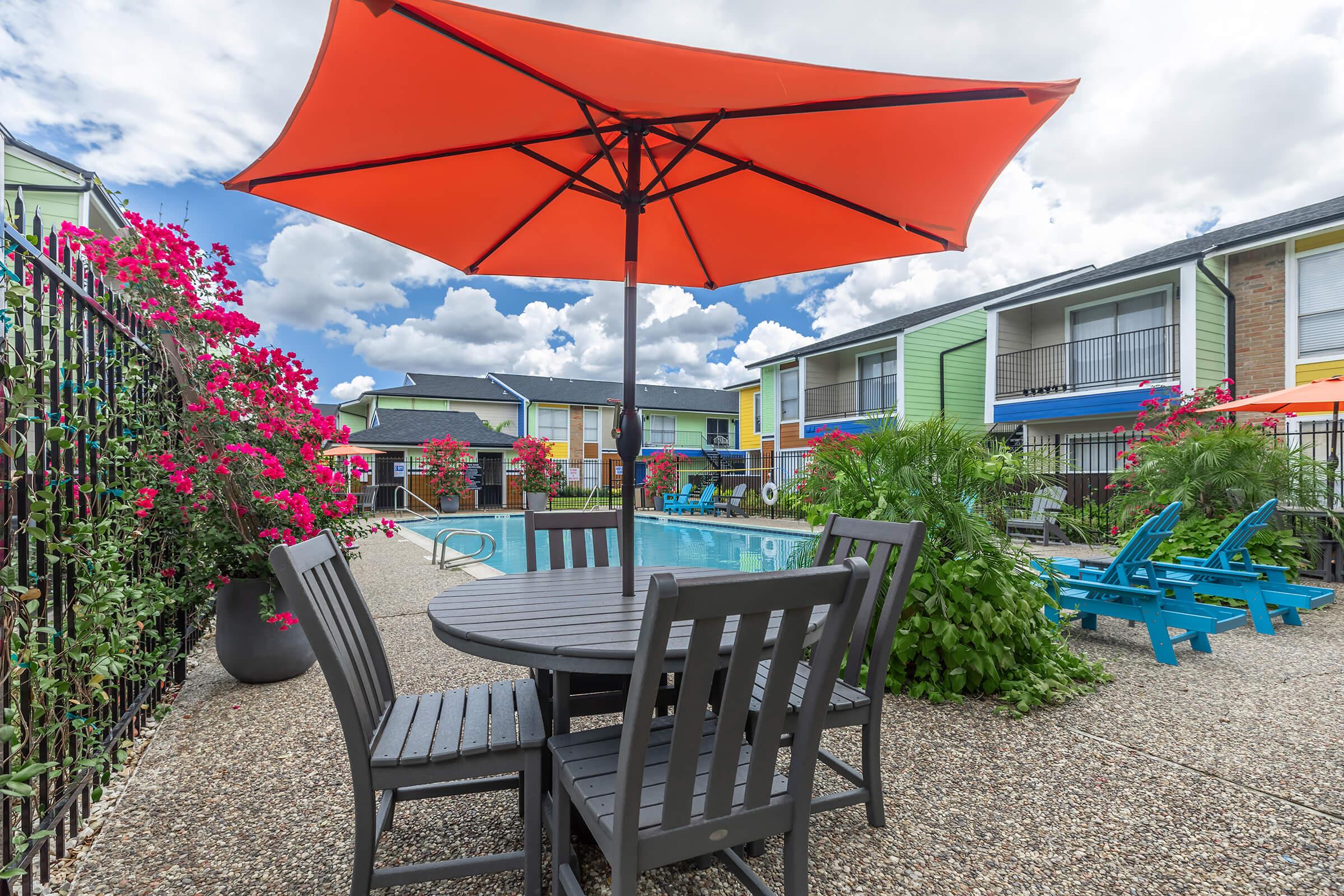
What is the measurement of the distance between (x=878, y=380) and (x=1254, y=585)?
1440cm

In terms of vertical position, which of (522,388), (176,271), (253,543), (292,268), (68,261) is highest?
(292,268)

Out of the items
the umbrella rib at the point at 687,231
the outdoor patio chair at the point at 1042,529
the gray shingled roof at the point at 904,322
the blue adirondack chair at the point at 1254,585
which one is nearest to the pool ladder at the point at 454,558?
the umbrella rib at the point at 687,231

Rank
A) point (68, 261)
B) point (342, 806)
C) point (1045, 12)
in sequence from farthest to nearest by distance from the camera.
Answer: point (1045, 12), point (342, 806), point (68, 261)

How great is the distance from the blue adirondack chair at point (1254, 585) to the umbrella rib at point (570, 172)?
4471mm

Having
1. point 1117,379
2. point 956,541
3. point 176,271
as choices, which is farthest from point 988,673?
point 1117,379

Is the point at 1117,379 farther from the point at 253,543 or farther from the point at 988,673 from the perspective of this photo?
the point at 253,543

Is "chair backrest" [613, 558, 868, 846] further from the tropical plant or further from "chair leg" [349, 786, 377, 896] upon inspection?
the tropical plant

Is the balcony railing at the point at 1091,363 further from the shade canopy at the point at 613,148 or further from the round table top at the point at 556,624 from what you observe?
the round table top at the point at 556,624

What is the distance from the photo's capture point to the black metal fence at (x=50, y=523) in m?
1.46

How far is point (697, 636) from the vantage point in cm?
116

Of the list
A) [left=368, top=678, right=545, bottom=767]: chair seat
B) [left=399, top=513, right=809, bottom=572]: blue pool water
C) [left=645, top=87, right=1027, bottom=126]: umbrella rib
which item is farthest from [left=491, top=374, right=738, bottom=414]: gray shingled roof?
[left=368, top=678, right=545, bottom=767]: chair seat

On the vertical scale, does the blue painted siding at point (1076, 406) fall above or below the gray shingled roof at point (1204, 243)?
below

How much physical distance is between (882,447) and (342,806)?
117 inches

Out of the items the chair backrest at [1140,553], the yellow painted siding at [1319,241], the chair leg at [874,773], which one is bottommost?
the chair leg at [874,773]
